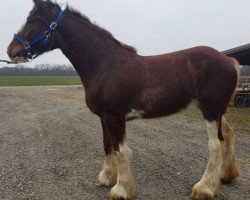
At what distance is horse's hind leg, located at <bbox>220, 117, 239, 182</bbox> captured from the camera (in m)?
4.91

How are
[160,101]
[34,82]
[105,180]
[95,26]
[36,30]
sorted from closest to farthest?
[160,101], [36,30], [95,26], [105,180], [34,82]

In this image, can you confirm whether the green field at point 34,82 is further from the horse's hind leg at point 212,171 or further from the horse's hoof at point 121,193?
the horse's hind leg at point 212,171

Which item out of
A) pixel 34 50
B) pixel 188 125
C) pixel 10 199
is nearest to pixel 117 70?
pixel 34 50

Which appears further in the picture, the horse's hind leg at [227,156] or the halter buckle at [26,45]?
the horse's hind leg at [227,156]

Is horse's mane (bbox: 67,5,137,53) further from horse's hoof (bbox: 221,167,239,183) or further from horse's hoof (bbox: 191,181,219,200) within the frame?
horse's hoof (bbox: 221,167,239,183)

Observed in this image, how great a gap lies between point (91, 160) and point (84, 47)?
8.22ft

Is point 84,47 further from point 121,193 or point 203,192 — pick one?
point 203,192

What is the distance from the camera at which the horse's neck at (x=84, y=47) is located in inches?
187

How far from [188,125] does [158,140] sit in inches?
98.4

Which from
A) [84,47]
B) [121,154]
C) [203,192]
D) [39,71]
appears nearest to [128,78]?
[84,47]

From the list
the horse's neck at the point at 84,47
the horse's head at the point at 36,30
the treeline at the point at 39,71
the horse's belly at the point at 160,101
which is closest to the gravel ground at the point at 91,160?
the horse's belly at the point at 160,101

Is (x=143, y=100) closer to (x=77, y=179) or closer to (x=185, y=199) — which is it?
(x=185, y=199)

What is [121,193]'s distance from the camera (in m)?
4.46

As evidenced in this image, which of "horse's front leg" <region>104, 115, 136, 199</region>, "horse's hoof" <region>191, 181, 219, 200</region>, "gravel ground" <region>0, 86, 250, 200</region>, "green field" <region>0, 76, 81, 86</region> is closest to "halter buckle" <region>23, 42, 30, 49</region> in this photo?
"horse's front leg" <region>104, 115, 136, 199</region>
